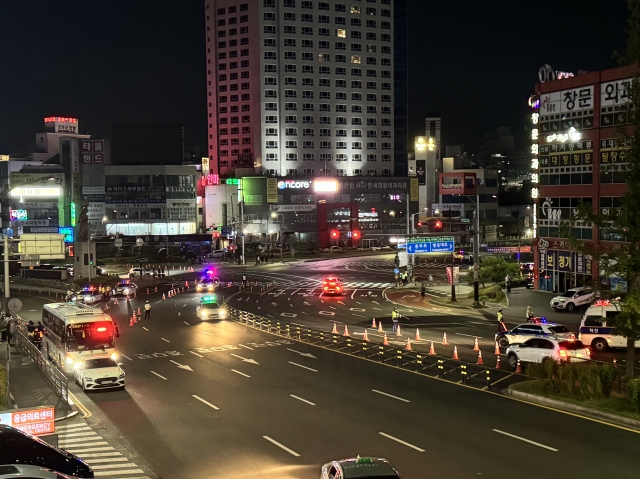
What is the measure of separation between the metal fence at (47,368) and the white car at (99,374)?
67 centimetres

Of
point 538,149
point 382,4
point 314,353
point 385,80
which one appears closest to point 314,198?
point 385,80

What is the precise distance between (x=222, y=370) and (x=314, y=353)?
5.02 m

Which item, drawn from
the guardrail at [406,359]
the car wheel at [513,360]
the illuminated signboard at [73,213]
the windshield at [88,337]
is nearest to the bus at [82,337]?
the windshield at [88,337]

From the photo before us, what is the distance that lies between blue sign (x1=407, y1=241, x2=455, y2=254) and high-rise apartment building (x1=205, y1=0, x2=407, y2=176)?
8573 centimetres

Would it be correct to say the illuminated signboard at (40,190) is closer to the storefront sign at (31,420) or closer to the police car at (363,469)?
the storefront sign at (31,420)

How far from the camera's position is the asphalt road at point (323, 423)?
56.7 feet

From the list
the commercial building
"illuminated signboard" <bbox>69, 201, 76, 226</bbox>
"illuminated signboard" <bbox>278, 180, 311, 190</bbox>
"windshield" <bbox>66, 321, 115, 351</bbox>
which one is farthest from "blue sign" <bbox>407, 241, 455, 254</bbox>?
"illuminated signboard" <bbox>69, 201, 76, 226</bbox>

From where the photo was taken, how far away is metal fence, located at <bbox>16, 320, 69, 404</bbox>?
2415cm

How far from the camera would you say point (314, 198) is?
13625 cm

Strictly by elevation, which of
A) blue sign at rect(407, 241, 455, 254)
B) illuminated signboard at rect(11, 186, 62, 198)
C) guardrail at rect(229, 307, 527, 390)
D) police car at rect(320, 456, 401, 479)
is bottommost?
guardrail at rect(229, 307, 527, 390)

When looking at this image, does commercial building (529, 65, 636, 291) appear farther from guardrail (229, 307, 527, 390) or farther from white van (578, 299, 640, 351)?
guardrail (229, 307, 527, 390)

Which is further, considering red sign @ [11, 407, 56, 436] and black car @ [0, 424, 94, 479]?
red sign @ [11, 407, 56, 436]

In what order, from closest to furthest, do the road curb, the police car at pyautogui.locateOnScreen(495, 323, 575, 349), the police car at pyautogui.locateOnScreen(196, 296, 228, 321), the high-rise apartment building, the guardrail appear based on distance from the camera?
1. the road curb
2. the guardrail
3. the police car at pyautogui.locateOnScreen(495, 323, 575, 349)
4. the police car at pyautogui.locateOnScreen(196, 296, 228, 321)
5. the high-rise apartment building

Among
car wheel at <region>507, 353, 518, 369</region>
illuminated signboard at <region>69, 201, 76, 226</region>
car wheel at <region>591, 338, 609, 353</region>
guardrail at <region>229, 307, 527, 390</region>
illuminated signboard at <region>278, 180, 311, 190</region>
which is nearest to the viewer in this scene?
guardrail at <region>229, 307, 527, 390</region>
